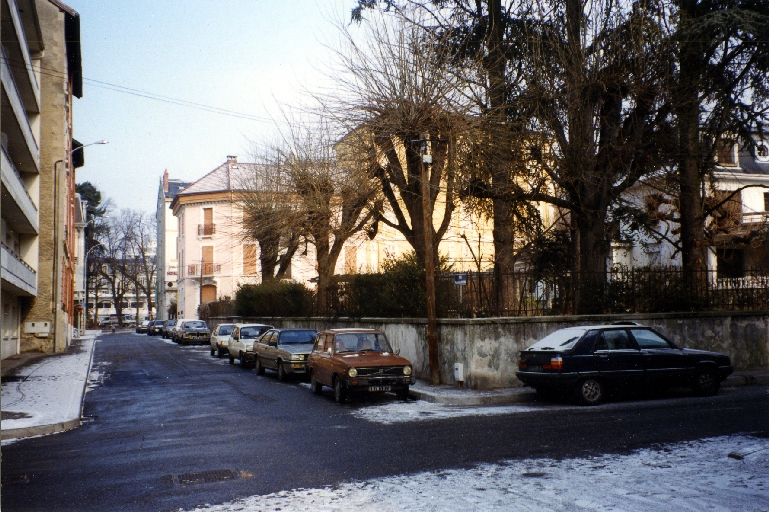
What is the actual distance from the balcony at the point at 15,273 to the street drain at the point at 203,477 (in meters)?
14.9

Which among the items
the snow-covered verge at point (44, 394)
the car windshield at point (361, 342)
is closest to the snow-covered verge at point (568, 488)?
the snow-covered verge at point (44, 394)

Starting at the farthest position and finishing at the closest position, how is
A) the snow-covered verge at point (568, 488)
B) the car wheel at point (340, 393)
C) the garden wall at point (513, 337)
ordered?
the garden wall at point (513, 337), the car wheel at point (340, 393), the snow-covered verge at point (568, 488)

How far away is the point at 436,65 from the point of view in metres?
19.8

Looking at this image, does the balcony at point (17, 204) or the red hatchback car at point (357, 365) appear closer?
the red hatchback car at point (357, 365)

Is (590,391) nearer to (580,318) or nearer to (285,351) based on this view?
(580,318)

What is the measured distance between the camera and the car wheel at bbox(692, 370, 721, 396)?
15.1 metres

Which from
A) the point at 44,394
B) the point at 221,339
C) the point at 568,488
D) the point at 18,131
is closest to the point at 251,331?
the point at 221,339

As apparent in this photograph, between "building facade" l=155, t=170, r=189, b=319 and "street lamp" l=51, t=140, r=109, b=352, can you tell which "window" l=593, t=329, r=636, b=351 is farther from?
"building facade" l=155, t=170, r=189, b=319

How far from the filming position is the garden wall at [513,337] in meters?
16.8

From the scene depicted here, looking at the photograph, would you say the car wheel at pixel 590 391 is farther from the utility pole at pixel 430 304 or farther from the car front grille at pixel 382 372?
the utility pole at pixel 430 304

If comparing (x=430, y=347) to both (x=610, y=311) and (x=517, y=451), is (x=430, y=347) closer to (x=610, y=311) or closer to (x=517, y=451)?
(x=610, y=311)

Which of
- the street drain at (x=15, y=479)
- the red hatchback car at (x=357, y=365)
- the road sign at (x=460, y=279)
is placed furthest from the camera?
the road sign at (x=460, y=279)

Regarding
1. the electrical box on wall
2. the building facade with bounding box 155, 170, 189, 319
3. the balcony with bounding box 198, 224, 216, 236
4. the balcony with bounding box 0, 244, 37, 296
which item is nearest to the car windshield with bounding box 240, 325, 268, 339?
the balcony with bounding box 0, 244, 37, 296

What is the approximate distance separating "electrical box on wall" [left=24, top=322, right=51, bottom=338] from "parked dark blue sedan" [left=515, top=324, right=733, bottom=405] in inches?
1056
